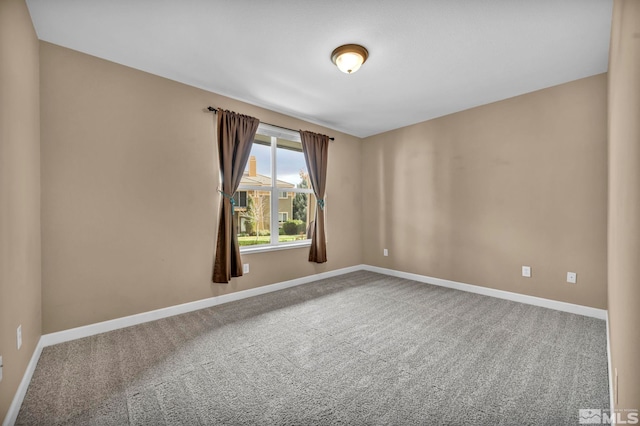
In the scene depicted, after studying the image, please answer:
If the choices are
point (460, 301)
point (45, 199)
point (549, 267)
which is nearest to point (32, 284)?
point (45, 199)

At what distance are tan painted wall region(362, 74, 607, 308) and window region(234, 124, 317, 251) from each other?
156cm

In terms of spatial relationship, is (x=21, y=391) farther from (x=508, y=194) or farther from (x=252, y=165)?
(x=508, y=194)

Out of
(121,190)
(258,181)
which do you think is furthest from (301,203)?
(121,190)

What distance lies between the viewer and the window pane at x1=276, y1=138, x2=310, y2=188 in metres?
4.18

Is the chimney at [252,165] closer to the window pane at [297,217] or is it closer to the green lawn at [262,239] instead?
the window pane at [297,217]

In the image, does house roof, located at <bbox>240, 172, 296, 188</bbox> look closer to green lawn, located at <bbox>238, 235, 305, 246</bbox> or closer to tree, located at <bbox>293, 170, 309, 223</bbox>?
tree, located at <bbox>293, 170, 309, 223</bbox>

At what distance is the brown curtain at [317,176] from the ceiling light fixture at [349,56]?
1790 millimetres

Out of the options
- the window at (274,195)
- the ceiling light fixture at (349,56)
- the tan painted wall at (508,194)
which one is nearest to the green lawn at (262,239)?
the window at (274,195)

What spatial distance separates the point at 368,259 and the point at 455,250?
1.66 m

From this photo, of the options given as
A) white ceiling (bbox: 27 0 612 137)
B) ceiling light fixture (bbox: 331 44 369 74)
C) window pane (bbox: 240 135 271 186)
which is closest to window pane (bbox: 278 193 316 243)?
window pane (bbox: 240 135 271 186)

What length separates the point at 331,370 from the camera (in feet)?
6.47

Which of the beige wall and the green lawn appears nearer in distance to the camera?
the beige wall

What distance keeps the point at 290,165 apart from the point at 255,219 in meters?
1.05

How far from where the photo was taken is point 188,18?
208 cm
